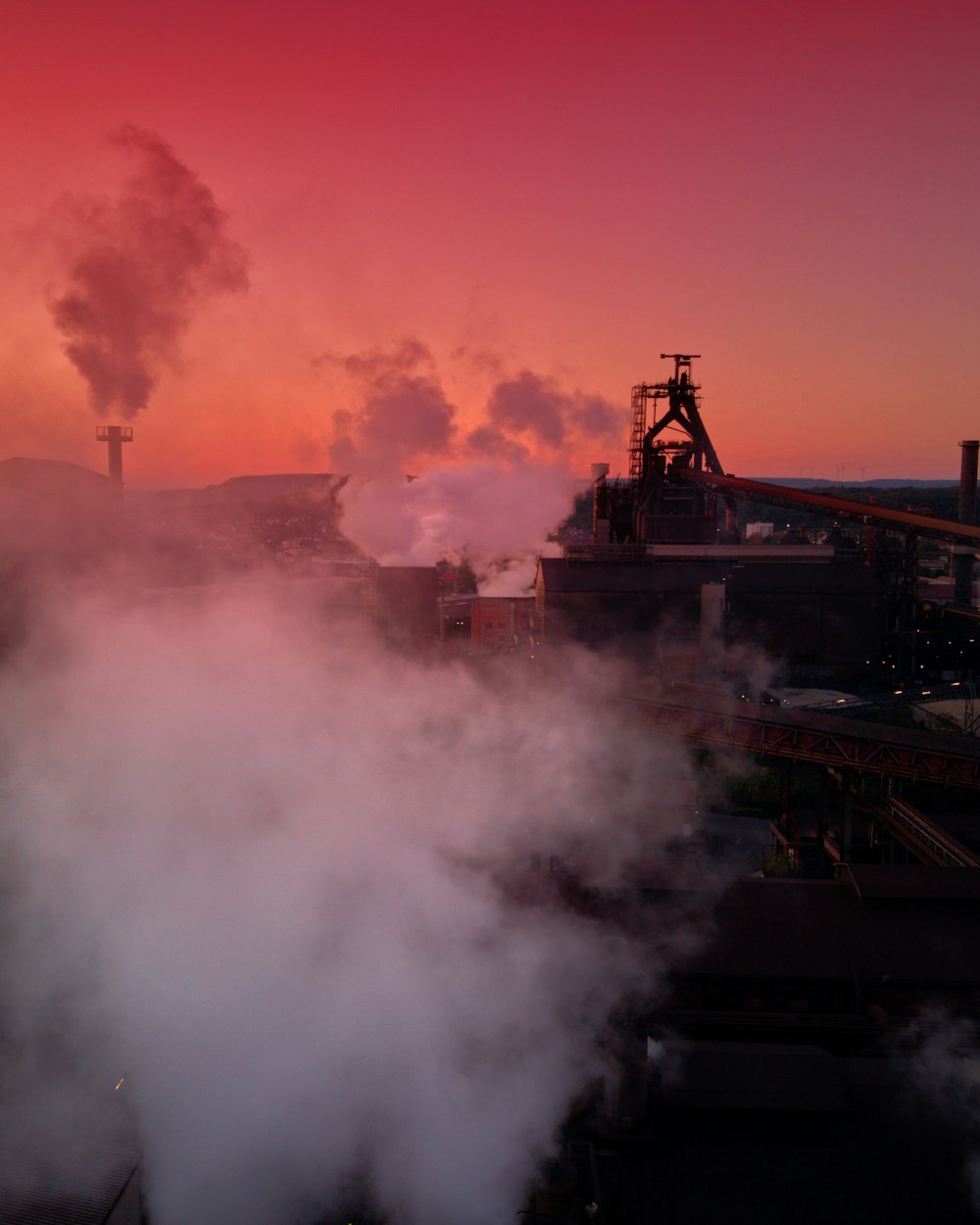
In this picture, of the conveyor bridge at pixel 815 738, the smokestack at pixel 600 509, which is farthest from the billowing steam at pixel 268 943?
the smokestack at pixel 600 509

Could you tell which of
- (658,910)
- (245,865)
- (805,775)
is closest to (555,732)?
(658,910)

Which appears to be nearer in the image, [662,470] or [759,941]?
[759,941]

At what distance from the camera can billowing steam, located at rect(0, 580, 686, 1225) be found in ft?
20.6

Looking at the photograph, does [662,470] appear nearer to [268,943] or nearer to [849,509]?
[849,509]

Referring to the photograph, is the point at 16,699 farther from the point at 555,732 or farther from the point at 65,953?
the point at 555,732

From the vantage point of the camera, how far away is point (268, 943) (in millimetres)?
6730

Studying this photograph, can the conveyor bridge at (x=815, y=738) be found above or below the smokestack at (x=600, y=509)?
below

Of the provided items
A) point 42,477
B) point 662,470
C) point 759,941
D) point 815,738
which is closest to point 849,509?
point 662,470

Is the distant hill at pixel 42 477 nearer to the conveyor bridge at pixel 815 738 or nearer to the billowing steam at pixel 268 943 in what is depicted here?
the billowing steam at pixel 268 943

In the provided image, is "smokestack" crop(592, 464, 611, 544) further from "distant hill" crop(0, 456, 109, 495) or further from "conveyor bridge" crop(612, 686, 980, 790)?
"distant hill" crop(0, 456, 109, 495)

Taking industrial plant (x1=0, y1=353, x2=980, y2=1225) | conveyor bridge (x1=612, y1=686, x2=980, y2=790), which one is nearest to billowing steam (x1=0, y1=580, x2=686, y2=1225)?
industrial plant (x1=0, y1=353, x2=980, y2=1225)

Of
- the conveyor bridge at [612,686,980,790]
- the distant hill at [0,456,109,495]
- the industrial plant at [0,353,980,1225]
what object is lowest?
the industrial plant at [0,353,980,1225]

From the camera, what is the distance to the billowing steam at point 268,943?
6281 millimetres

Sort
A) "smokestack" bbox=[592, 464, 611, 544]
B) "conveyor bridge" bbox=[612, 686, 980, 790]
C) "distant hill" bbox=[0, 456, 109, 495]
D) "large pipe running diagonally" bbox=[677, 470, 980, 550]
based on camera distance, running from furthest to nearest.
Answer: "smokestack" bbox=[592, 464, 611, 544] → "large pipe running diagonally" bbox=[677, 470, 980, 550] → "conveyor bridge" bbox=[612, 686, 980, 790] → "distant hill" bbox=[0, 456, 109, 495]
